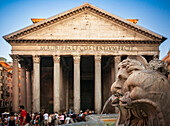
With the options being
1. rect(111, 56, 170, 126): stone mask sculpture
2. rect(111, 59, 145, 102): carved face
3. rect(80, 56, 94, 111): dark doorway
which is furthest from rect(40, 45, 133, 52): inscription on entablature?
rect(111, 56, 170, 126): stone mask sculpture

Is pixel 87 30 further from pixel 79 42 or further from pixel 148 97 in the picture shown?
pixel 148 97

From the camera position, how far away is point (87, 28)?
78.7 feet

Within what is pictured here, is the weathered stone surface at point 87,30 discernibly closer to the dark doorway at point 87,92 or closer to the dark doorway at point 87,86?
the dark doorway at point 87,86

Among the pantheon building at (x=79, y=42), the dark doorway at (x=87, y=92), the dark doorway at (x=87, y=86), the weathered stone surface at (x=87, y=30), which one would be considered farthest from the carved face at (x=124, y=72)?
the dark doorway at (x=87, y=92)

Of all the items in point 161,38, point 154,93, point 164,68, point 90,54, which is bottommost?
point 154,93

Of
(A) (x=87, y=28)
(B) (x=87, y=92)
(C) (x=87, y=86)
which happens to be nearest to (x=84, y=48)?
(A) (x=87, y=28)

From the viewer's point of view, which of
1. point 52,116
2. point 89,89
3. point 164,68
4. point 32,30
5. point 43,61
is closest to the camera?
point 164,68

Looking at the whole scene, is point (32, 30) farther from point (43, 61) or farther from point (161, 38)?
point (161, 38)

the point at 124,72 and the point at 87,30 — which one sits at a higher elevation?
the point at 87,30

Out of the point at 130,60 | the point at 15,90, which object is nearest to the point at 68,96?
the point at 15,90

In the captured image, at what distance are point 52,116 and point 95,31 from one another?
10495mm

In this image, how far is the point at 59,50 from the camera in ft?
76.9

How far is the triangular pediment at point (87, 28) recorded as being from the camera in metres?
23.5

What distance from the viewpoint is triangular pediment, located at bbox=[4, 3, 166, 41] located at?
2348 cm
